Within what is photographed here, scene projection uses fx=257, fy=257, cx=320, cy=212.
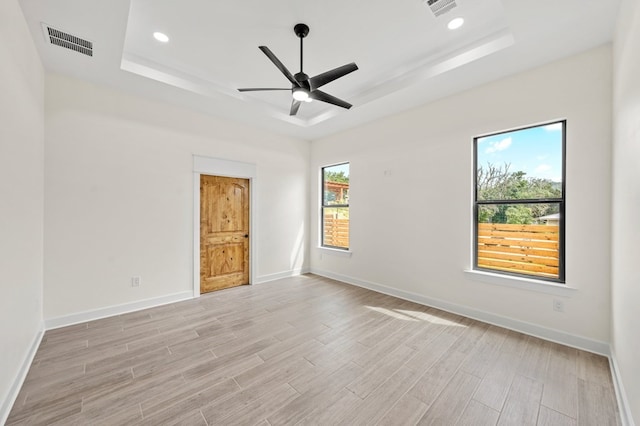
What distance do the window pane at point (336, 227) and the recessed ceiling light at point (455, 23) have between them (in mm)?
3213

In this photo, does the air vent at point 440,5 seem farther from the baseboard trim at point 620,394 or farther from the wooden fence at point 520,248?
the baseboard trim at point 620,394

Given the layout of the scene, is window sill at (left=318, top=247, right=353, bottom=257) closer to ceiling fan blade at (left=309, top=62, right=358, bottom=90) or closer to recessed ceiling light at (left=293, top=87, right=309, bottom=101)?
recessed ceiling light at (left=293, top=87, right=309, bottom=101)

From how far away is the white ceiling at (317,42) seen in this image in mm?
2219

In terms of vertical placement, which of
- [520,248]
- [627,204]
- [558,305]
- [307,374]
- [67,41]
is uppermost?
[67,41]

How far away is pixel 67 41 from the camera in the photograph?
247cm

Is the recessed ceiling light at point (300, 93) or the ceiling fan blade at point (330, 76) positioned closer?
the ceiling fan blade at point (330, 76)

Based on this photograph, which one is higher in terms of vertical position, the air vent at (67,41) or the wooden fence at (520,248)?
the air vent at (67,41)

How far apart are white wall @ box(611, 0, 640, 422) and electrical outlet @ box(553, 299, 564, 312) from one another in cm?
37

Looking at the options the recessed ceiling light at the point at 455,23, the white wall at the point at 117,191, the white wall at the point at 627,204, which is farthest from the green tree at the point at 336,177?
the white wall at the point at 627,204

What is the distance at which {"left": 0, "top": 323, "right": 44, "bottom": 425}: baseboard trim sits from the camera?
66.8 inches

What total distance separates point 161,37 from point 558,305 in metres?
5.00

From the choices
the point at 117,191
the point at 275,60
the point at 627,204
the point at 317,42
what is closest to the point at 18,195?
the point at 117,191

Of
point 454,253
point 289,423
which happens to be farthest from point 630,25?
point 289,423

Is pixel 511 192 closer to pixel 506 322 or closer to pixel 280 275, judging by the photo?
pixel 506 322
